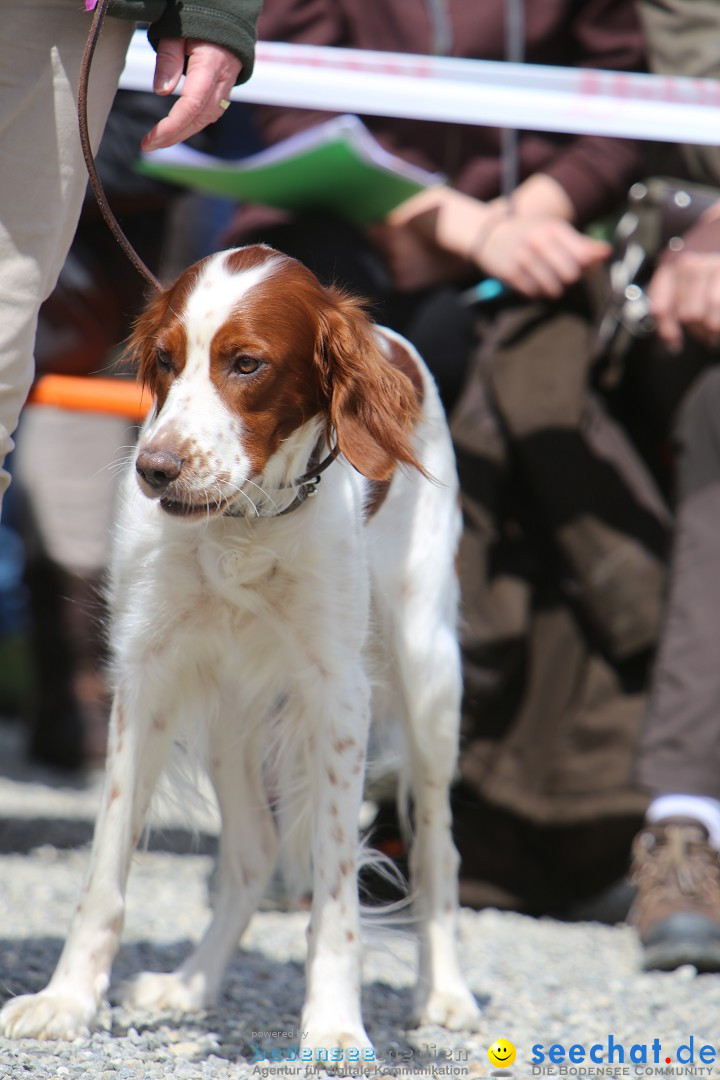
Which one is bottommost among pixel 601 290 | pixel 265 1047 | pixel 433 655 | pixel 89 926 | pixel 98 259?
pixel 265 1047

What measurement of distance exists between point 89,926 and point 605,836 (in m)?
2.00

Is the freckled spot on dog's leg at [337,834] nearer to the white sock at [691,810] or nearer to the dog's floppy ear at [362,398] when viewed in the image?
the dog's floppy ear at [362,398]

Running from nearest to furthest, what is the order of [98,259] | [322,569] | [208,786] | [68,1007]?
[68,1007] → [322,569] → [208,786] → [98,259]

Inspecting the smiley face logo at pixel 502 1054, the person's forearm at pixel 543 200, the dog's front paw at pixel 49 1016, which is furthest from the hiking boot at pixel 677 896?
the person's forearm at pixel 543 200

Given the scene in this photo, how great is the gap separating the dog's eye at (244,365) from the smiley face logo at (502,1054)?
1.32 m

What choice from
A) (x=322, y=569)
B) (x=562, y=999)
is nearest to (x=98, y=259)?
(x=322, y=569)

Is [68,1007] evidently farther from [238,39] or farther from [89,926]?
[238,39]

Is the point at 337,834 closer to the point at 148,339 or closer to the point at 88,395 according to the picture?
the point at 148,339

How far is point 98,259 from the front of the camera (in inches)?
184

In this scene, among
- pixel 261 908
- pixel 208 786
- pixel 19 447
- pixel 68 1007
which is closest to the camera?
pixel 68 1007

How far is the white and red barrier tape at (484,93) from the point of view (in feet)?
12.5

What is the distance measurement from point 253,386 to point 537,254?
5.63 feet

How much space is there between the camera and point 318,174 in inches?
143

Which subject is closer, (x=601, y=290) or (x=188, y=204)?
(x=601, y=290)
